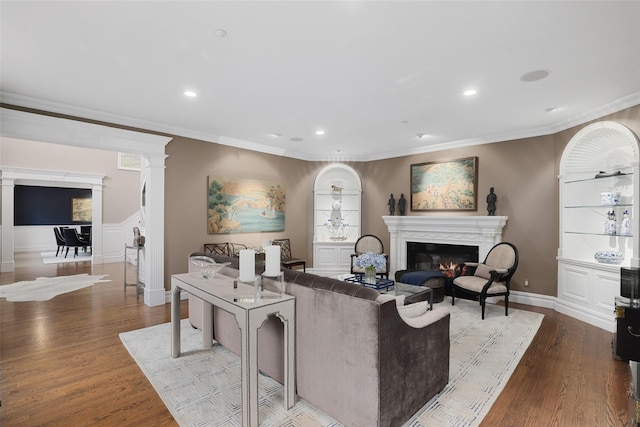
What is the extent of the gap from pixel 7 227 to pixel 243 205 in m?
6.26

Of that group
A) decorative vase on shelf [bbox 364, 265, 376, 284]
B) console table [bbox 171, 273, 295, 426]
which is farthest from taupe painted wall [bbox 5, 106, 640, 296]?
console table [bbox 171, 273, 295, 426]

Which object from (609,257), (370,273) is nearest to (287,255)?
(370,273)

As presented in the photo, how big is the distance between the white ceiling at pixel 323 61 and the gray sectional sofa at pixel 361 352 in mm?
1884

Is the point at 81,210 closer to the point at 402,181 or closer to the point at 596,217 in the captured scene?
the point at 402,181

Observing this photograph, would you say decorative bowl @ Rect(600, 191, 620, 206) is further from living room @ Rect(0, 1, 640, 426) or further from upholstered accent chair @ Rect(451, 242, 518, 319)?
upholstered accent chair @ Rect(451, 242, 518, 319)

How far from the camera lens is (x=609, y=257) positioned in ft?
12.7

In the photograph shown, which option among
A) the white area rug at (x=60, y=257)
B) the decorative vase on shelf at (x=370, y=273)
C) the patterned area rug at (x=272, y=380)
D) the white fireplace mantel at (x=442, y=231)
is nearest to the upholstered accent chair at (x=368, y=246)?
the white fireplace mantel at (x=442, y=231)

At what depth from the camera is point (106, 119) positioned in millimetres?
4211

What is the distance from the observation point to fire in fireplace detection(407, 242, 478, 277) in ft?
18.0

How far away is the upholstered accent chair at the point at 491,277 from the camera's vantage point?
13.6 ft

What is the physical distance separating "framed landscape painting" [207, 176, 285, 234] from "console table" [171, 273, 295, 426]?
274cm

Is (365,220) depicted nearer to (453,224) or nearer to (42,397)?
(453,224)

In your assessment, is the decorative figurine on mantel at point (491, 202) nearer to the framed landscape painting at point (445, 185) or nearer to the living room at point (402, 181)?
the living room at point (402, 181)

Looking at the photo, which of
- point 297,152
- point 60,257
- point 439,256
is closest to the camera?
point 439,256
